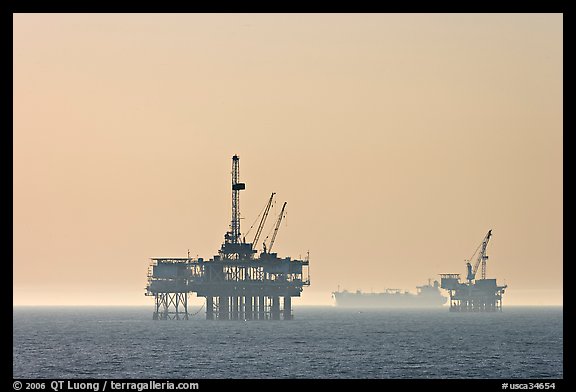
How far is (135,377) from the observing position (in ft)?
360
